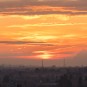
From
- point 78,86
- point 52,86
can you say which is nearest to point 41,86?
point 52,86

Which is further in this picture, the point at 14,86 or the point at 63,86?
the point at 14,86

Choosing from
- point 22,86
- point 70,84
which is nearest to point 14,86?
point 22,86

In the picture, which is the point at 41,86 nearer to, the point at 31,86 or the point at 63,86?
the point at 31,86

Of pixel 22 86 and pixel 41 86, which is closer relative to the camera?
pixel 22 86

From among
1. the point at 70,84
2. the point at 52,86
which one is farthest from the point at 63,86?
the point at 52,86

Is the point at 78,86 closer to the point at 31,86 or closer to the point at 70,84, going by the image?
the point at 70,84

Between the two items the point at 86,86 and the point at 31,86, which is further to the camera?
the point at 31,86

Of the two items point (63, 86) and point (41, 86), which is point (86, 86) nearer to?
point (63, 86)
